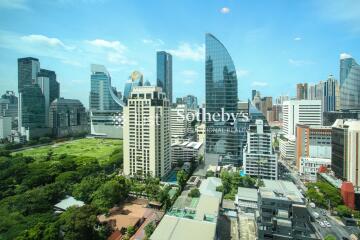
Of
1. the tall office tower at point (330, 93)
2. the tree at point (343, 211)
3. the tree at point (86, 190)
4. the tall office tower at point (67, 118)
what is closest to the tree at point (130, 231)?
the tree at point (86, 190)

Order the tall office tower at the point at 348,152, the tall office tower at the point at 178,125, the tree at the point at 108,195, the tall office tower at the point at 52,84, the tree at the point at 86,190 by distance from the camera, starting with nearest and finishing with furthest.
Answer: the tree at the point at 108,195, the tree at the point at 86,190, the tall office tower at the point at 348,152, the tall office tower at the point at 52,84, the tall office tower at the point at 178,125

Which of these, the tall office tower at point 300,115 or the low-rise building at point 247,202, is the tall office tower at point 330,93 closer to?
the tall office tower at point 300,115

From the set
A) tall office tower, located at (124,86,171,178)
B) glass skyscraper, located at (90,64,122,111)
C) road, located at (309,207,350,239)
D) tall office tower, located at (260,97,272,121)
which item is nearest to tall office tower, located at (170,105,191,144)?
glass skyscraper, located at (90,64,122,111)

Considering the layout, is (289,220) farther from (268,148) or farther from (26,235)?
(26,235)

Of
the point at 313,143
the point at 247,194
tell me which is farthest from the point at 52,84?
the point at 313,143

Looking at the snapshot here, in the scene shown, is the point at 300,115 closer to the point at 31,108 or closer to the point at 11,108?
the point at 31,108

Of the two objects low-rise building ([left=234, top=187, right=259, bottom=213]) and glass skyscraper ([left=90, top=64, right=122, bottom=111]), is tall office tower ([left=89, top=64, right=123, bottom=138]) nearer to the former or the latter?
glass skyscraper ([left=90, top=64, right=122, bottom=111])
